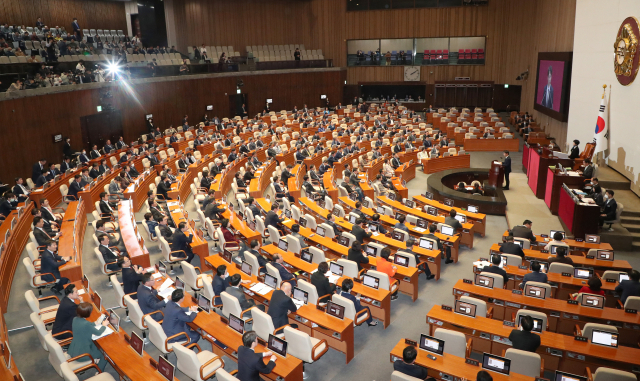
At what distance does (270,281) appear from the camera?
28.4 feet

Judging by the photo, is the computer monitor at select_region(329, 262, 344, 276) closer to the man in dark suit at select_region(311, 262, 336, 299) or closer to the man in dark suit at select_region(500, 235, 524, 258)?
the man in dark suit at select_region(311, 262, 336, 299)

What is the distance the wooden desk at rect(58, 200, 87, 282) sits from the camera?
30.3ft

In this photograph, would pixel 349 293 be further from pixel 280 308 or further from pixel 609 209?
pixel 609 209

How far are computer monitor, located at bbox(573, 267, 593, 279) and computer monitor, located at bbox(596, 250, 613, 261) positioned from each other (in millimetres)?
1290

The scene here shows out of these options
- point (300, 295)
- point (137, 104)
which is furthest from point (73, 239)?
point (137, 104)

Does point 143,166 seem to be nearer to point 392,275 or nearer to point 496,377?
point 392,275

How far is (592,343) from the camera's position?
6.64 meters

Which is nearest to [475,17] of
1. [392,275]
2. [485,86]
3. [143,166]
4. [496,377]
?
[485,86]

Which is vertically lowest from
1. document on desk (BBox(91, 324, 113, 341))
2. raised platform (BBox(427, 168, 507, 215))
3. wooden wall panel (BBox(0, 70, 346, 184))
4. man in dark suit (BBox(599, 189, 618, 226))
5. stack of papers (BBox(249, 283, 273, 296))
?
raised platform (BBox(427, 168, 507, 215))

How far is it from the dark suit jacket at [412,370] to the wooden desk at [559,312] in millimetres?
2719

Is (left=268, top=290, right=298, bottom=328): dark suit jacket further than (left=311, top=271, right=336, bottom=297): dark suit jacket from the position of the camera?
No

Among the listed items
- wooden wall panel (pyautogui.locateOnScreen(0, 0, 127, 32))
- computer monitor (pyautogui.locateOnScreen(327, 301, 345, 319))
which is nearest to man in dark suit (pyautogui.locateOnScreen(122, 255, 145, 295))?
computer monitor (pyautogui.locateOnScreen(327, 301, 345, 319))

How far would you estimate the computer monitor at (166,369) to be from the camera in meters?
5.90

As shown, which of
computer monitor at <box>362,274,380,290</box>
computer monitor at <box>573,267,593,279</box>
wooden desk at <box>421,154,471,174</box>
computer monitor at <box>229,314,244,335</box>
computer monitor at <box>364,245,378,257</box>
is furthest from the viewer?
wooden desk at <box>421,154,471,174</box>
